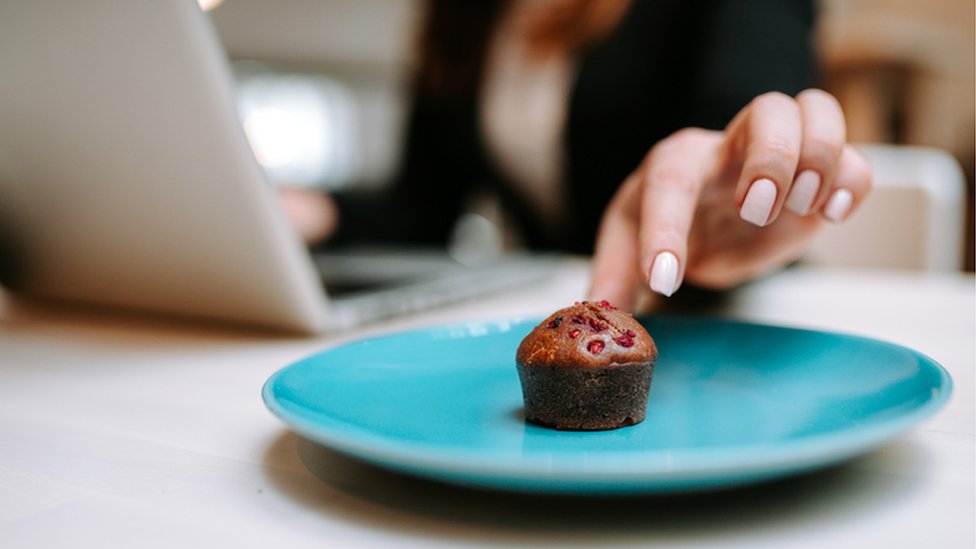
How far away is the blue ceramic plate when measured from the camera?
380 mm

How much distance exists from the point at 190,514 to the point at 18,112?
1.95 feet

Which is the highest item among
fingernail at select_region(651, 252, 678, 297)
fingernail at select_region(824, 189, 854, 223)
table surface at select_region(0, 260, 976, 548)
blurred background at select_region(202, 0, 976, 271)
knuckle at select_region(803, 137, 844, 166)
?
knuckle at select_region(803, 137, 844, 166)

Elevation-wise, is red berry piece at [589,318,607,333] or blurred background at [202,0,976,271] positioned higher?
red berry piece at [589,318,607,333]

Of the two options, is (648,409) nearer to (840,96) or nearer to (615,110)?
(615,110)

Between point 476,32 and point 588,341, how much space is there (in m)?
1.76

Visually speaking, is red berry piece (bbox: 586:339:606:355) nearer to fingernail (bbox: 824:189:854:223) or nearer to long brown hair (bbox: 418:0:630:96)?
fingernail (bbox: 824:189:854:223)

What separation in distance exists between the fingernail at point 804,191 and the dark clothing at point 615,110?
465 mm

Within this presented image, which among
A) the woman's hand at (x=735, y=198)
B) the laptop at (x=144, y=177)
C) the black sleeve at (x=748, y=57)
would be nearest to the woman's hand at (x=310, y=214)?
the laptop at (x=144, y=177)

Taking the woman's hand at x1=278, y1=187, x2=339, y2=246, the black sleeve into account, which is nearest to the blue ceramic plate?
the black sleeve

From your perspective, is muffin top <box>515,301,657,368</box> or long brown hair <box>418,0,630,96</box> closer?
muffin top <box>515,301,657,368</box>

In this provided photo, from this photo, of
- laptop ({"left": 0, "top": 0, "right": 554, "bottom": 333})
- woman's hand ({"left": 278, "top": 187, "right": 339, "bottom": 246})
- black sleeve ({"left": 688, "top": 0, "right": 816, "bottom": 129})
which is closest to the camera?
laptop ({"left": 0, "top": 0, "right": 554, "bottom": 333})

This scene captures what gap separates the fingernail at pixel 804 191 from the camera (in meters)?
0.71

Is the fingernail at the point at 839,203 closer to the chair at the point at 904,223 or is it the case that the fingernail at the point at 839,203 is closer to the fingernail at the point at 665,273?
the fingernail at the point at 665,273

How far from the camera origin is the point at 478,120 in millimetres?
2090
